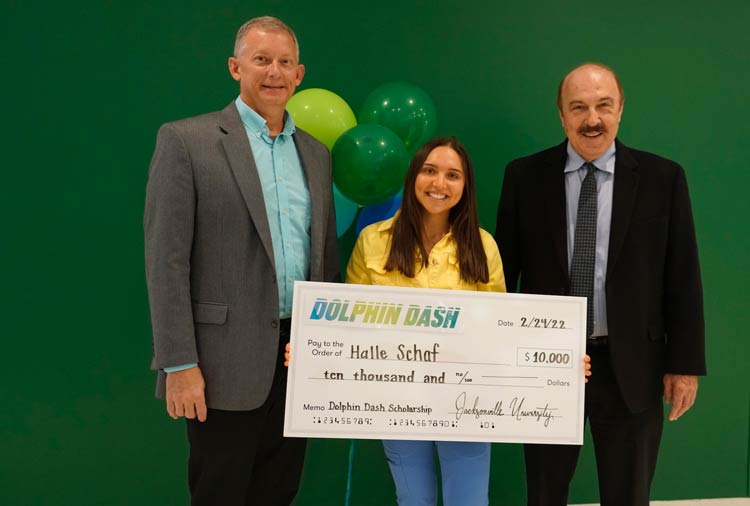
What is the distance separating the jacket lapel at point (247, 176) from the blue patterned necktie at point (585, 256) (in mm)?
973

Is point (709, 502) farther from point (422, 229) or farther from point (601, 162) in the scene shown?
point (422, 229)

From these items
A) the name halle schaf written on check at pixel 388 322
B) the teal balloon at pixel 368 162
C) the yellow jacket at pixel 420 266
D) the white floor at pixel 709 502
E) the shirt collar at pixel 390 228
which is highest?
the teal balloon at pixel 368 162

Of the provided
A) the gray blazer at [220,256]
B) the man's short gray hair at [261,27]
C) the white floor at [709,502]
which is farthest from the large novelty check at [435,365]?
the white floor at [709,502]

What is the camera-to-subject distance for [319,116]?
2271 mm

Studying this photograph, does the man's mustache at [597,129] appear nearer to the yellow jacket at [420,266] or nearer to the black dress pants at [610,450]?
the yellow jacket at [420,266]

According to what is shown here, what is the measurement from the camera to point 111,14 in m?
2.53

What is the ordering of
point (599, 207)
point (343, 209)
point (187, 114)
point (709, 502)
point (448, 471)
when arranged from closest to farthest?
1. point (448, 471)
2. point (599, 207)
3. point (343, 209)
4. point (187, 114)
5. point (709, 502)

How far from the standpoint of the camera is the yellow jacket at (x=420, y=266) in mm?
1898

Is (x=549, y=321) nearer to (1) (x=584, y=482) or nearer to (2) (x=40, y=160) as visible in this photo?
→ (1) (x=584, y=482)

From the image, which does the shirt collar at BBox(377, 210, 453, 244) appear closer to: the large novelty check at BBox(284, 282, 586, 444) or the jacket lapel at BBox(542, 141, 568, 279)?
the large novelty check at BBox(284, 282, 586, 444)

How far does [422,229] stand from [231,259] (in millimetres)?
602

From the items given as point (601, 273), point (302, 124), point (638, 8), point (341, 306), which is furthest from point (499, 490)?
point (638, 8)
